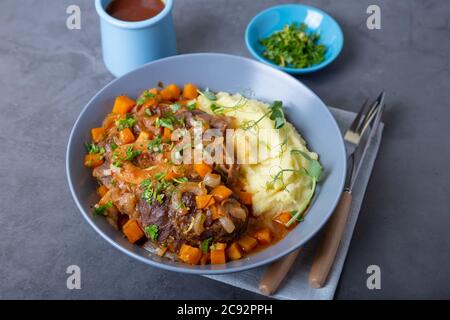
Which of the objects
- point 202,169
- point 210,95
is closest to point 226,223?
point 202,169

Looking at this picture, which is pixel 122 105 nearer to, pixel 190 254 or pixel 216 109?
pixel 216 109

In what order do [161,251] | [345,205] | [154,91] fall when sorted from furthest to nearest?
[154,91]
[345,205]
[161,251]

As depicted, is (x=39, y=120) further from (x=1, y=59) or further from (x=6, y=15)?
(x=6, y=15)

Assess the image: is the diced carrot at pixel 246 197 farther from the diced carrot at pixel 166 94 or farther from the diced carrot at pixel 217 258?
the diced carrot at pixel 166 94

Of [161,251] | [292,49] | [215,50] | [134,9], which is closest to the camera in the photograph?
[161,251]

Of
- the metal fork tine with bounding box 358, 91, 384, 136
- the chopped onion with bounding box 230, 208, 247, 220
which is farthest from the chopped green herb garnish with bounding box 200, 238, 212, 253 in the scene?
the metal fork tine with bounding box 358, 91, 384, 136
